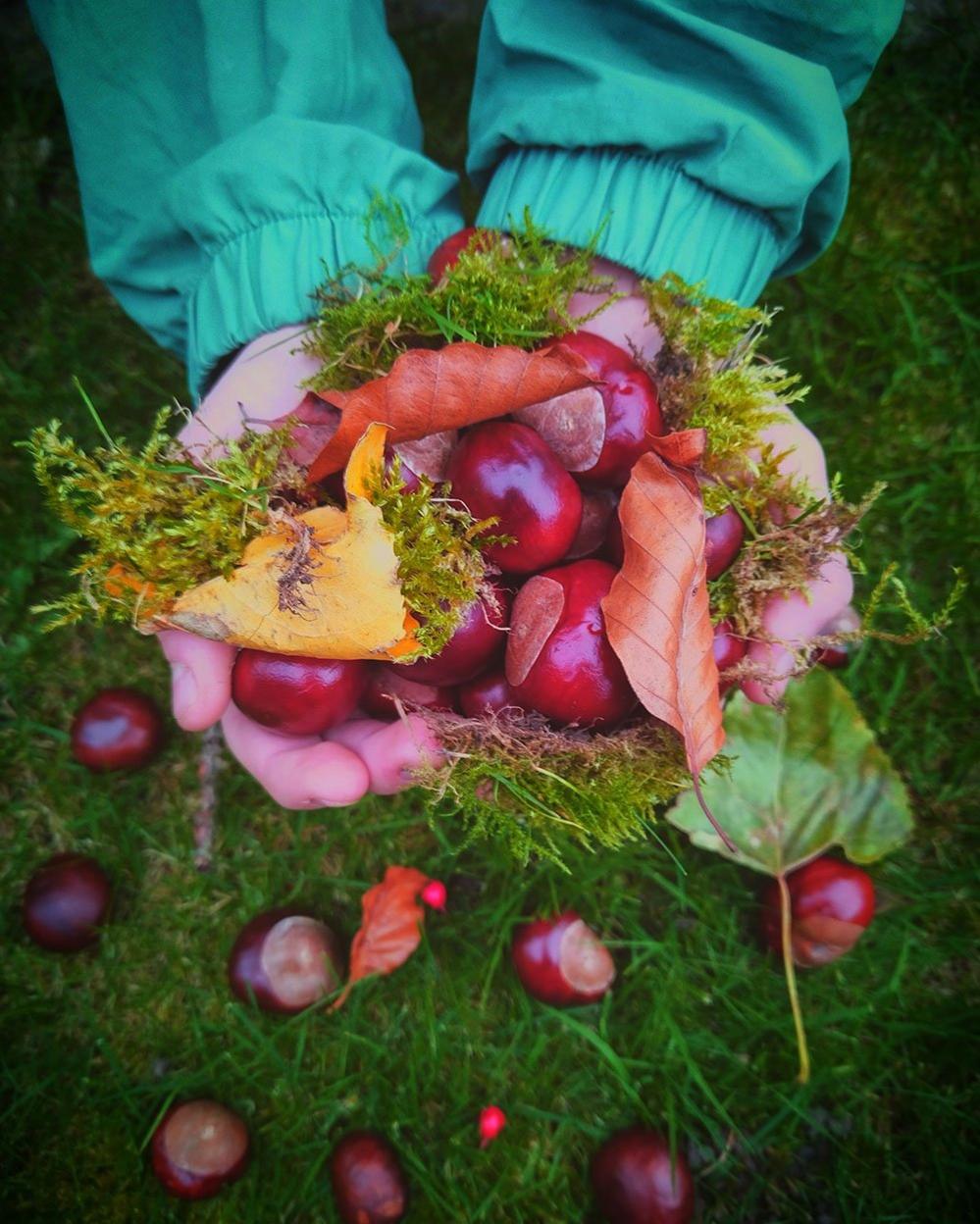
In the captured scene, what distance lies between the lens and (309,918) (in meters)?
2.16

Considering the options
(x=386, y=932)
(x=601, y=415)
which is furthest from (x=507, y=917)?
(x=601, y=415)

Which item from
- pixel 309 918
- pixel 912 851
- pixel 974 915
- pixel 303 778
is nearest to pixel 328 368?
pixel 303 778

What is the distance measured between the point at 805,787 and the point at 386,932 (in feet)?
3.38

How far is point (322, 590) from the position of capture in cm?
130

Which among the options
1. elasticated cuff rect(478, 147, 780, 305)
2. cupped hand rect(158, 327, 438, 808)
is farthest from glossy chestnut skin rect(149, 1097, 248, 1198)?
elasticated cuff rect(478, 147, 780, 305)

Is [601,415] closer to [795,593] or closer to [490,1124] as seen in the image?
[795,593]

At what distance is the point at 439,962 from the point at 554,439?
1.36 metres

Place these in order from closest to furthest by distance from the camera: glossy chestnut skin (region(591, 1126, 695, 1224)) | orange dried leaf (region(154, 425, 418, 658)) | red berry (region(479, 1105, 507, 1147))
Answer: orange dried leaf (region(154, 425, 418, 658))
glossy chestnut skin (region(591, 1126, 695, 1224))
red berry (region(479, 1105, 507, 1147))

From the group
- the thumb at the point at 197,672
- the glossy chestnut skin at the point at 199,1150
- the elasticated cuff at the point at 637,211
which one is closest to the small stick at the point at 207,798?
the glossy chestnut skin at the point at 199,1150

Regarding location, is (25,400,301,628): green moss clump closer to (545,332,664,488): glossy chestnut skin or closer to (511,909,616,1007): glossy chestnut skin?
(545,332,664,488): glossy chestnut skin

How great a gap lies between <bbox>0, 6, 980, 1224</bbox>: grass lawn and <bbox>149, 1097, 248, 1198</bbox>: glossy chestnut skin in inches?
2.7

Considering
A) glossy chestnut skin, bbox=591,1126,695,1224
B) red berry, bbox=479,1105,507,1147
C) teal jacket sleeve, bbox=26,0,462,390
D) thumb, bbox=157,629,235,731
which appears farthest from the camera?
red berry, bbox=479,1105,507,1147

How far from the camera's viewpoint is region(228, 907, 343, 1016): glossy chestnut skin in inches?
81.6

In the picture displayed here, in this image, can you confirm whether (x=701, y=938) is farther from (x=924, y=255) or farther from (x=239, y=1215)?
(x=924, y=255)
